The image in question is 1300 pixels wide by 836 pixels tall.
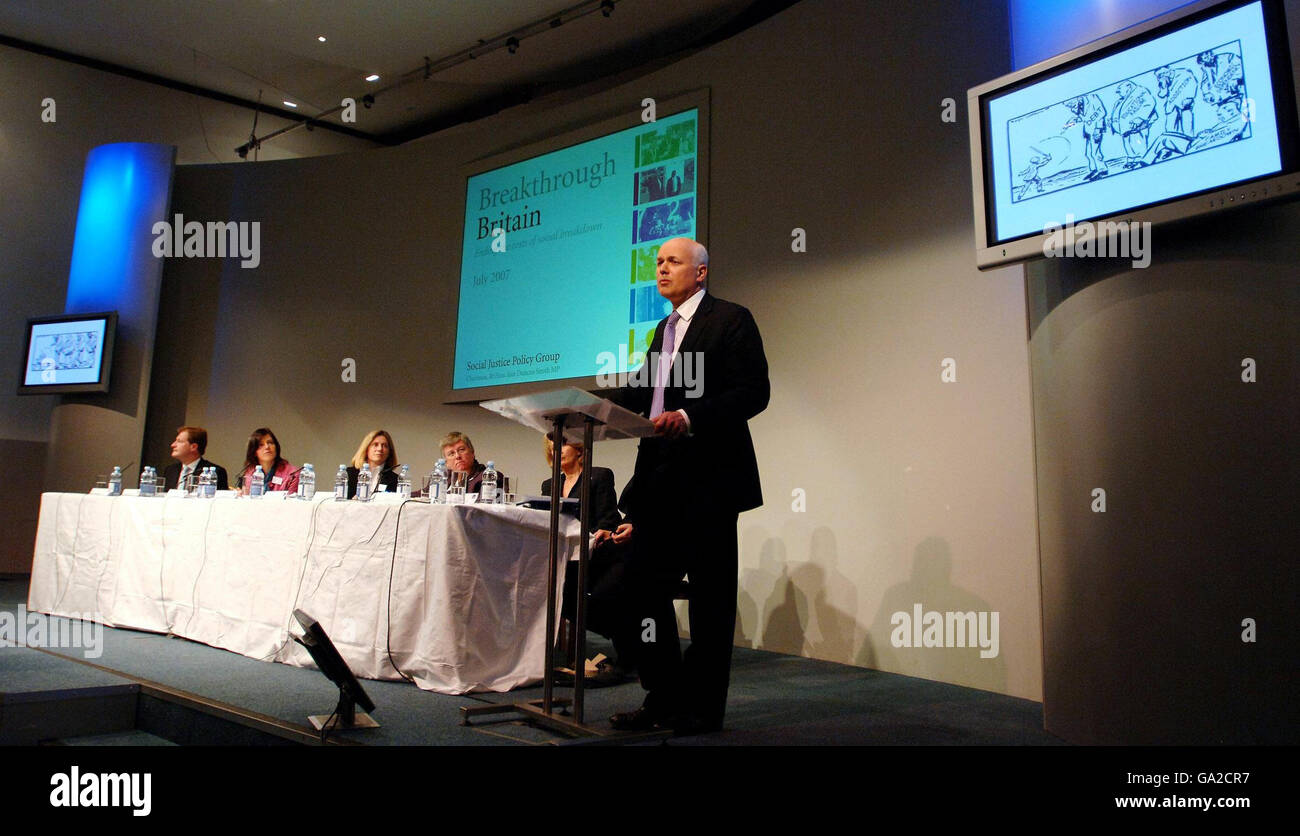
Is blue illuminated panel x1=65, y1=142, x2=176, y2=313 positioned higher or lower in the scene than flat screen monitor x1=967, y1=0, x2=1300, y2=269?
higher

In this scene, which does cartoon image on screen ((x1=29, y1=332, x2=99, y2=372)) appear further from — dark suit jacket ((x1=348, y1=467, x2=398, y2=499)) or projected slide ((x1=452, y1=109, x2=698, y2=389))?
dark suit jacket ((x1=348, y1=467, x2=398, y2=499))

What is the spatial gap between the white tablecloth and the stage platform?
12 centimetres

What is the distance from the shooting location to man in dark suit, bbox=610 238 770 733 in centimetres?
240

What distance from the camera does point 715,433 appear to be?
2.46m

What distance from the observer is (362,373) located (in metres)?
7.05

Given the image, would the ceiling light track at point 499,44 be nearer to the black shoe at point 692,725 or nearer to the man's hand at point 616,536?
the man's hand at point 616,536

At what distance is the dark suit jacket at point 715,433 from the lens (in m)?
2.43

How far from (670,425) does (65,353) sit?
267 inches

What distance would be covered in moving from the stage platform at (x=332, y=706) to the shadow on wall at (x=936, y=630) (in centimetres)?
12

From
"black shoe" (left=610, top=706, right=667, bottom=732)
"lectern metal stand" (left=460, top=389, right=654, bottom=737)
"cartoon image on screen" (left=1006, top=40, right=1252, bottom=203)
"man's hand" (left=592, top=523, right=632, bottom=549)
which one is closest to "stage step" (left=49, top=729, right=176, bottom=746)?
"lectern metal stand" (left=460, top=389, right=654, bottom=737)

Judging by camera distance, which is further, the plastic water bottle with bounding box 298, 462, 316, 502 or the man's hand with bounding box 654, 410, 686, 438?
the plastic water bottle with bounding box 298, 462, 316, 502

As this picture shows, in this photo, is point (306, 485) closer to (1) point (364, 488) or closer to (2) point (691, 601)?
(1) point (364, 488)

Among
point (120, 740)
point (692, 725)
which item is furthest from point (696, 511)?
point (120, 740)
